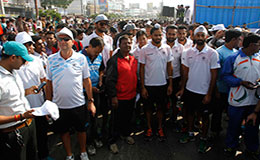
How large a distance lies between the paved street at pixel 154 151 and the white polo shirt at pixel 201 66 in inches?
42.5

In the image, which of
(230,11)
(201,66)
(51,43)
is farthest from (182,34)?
(230,11)

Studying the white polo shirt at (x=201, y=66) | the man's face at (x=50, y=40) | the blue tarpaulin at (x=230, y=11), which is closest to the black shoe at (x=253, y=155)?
the white polo shirt at (x=201, y=66)

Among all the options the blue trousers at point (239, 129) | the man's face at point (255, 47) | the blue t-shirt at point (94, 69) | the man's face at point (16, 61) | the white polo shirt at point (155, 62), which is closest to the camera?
the man's face at point (16, 61)

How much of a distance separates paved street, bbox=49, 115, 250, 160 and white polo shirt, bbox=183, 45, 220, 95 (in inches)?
42.5

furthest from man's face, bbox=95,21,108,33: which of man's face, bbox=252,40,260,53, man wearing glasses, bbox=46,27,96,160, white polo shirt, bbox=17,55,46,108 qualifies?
man's face, bbox=252,40,260,53

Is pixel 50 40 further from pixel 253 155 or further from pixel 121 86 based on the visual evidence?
pixel 253 155

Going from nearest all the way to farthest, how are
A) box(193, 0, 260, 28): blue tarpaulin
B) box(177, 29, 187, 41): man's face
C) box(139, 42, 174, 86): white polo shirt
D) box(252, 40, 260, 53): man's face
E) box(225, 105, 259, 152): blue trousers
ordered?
box(252, 40, 260, 53): man's face
box(225, 105, 259, 152): blue trousers
box(139, 42, 174, 86): white polo shirt
box(177, 29, 187, 41): man's face
box(193, 0, 260, 28): blue tarpaulin

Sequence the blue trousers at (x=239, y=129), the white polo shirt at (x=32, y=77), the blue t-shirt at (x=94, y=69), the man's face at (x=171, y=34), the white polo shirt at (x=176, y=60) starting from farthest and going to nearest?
the white polo shirt at (x=176, y=60)
the man's face at (x=171, y=34)
the blue t-shirt at (x=94, y=69)
the blue trousers at (x=239, y=129)
the white polo shirt at (x=32, y=77)

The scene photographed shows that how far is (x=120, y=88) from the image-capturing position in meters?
3.35

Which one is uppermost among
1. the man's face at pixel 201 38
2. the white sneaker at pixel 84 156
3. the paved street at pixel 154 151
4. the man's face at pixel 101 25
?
the man's face at pixel 101 25

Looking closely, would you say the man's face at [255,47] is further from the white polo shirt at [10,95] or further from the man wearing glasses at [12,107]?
the white polo shirt at [10,95]

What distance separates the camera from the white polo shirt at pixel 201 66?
3.18 meters

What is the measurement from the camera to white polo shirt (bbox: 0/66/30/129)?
195cm

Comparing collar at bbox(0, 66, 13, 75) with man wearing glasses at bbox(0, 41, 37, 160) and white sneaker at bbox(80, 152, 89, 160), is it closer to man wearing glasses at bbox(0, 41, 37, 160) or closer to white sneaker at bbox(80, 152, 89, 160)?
man wearing glasses at bbox(0, 41, 37, 160)
